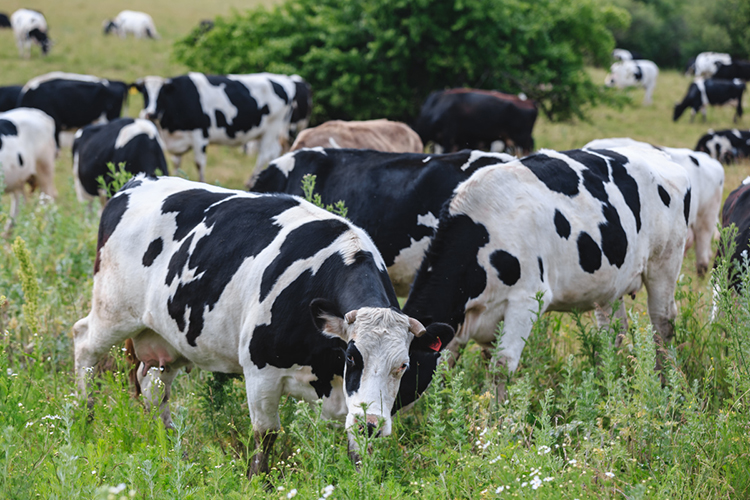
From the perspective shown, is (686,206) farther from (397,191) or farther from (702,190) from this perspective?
(702,190)

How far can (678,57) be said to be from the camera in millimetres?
43031

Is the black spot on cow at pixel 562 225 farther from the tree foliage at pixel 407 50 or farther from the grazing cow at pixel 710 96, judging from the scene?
the grazing cow at pixel 710 96

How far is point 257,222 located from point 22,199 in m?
9.08

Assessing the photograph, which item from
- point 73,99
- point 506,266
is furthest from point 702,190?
point 73,99

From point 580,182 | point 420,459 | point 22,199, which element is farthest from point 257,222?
point 22,199

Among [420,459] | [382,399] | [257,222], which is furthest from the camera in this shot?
[257,222]

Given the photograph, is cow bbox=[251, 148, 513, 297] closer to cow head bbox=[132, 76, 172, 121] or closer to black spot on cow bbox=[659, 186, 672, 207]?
black spot on cow bbox=[659, 186, 672, 207]

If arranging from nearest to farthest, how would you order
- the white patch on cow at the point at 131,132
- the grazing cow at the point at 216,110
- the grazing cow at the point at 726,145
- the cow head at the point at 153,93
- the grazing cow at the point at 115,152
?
the grazing cow at the point at 115,152 → the white patch on cow at the point at 131,132 → the cow head at the point at 153,93 → the grazing cow at the point at 216,110 → the grazing cow at the point at 726,145

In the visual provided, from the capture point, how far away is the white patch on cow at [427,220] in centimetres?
583

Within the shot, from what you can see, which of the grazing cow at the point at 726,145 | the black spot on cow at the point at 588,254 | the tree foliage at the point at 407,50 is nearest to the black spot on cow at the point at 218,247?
the black spot on cow at the point at 588,254

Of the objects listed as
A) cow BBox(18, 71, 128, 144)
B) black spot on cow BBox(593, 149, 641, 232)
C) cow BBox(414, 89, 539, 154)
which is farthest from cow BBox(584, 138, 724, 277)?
cow BBox(18, 71, 128, 144)

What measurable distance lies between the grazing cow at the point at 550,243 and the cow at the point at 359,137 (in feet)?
11.2

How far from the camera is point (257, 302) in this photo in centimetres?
390

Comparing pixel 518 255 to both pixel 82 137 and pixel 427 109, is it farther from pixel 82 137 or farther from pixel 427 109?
pixel 427 109
